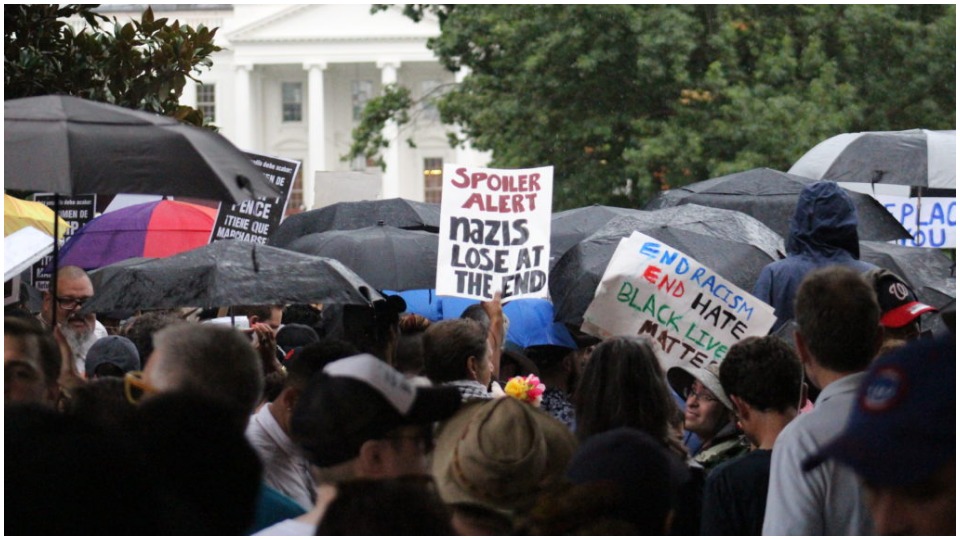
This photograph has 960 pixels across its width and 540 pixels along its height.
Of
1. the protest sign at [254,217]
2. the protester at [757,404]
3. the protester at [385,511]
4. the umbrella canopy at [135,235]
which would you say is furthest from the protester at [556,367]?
the umbrella canopy at [135,235]

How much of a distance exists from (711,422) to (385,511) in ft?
9.40

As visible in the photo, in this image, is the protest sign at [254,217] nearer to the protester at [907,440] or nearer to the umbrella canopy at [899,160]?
the umbrella canopy at [899,160]

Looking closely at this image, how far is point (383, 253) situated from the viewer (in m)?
9.64

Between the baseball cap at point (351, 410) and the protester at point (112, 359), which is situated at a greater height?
the baseball cap at point (351, 410)

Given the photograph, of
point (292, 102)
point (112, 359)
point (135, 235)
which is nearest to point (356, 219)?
point (135, 235)

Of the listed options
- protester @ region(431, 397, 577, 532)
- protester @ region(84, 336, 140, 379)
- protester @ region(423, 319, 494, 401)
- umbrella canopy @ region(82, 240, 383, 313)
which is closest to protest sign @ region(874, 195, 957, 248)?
umbrella canopy @ region(82, 240, 383, 313)

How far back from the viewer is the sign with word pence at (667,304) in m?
6.26

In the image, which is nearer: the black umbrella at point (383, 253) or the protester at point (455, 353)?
the protester at point (455, 353)

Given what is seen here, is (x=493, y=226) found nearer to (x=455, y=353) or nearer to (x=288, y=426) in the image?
(x=455, y=353)

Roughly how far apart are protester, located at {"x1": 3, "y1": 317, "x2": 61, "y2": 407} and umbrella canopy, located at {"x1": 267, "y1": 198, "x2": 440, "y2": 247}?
760 centimetres

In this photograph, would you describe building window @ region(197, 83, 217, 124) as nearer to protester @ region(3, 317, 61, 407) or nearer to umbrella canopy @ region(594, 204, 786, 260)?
umbrella canopy @ region(594, 204, 786, 260)

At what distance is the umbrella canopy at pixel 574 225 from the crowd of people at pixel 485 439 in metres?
4.69

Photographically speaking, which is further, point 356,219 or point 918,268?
point 356,219

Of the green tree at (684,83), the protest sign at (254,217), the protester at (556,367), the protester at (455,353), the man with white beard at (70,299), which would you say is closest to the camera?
the protester at (455,353)
